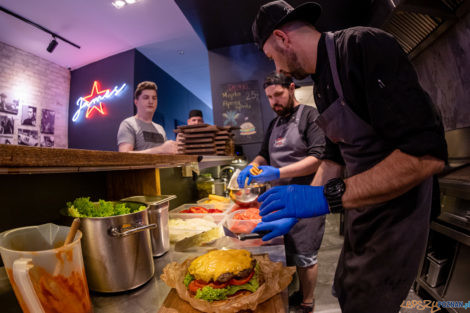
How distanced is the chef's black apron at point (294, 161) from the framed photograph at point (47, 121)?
624 centimetres

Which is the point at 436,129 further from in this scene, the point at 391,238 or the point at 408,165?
the point at 391,238

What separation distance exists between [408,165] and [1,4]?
21.4ft

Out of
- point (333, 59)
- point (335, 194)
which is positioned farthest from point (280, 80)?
point (335, 194)

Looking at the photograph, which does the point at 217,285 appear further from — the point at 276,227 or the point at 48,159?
the point at 48,159

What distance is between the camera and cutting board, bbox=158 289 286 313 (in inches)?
32.9

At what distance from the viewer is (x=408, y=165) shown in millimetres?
759

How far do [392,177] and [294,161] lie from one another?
153 cm

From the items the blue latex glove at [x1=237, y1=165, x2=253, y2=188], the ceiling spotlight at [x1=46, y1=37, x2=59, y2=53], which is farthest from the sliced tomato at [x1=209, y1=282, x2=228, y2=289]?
the ceiling spotlight at [x1=46, y1=37, x2=59, y2=53]

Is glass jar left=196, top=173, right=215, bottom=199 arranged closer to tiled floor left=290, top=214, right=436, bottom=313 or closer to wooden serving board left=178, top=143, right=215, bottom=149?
wooden serving board left=178, top=143, right=215, bottom=149

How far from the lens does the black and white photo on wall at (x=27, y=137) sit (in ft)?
17.7

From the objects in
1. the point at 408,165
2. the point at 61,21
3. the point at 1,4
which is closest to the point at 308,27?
the point at 408,165

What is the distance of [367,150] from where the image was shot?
1.07 metres

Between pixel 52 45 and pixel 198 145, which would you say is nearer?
pixel 198 145

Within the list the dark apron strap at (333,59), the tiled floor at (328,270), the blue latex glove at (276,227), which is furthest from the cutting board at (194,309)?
the tiled floor at (328,270)
